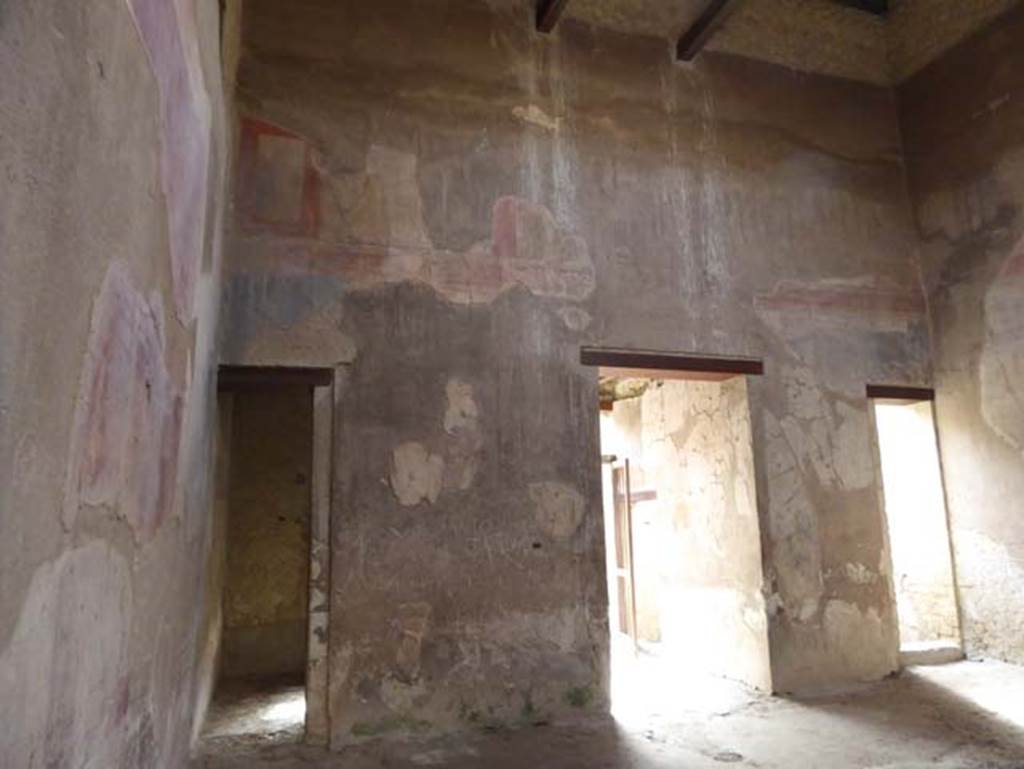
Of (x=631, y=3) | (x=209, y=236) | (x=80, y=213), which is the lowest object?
(x=80, y=213)

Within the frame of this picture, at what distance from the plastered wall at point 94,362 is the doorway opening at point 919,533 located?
428cm

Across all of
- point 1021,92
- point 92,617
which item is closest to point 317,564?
point 92,617

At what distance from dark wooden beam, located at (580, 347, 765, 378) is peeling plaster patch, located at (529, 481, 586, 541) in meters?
0.73

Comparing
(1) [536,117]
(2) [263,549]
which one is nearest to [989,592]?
(1) [536,117]

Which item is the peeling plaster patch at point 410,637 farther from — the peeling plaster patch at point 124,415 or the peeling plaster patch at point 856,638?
the peeling plaster patch at point 856,638

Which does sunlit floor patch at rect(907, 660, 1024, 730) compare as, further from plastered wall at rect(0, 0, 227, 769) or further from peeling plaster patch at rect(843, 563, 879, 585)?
plastered wall at rect(0, 0, 227, 769)

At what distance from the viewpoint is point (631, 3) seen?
468 cm

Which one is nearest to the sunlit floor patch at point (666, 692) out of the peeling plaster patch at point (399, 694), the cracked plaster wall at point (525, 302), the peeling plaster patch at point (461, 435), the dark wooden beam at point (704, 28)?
the cracked plaster wall at point (525, 302)

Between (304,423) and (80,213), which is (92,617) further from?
(304,423)

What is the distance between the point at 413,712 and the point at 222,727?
1039mm

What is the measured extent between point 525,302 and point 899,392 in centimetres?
272

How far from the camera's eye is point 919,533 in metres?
5.42

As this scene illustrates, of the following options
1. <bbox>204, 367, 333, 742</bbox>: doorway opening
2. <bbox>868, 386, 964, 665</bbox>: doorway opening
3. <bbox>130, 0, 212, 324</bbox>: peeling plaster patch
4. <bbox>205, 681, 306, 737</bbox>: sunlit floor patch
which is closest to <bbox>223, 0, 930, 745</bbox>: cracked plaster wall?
<bbox>868, 386, 964, 665</bbox>: doorway opening

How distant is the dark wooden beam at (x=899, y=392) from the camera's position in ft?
15.6
